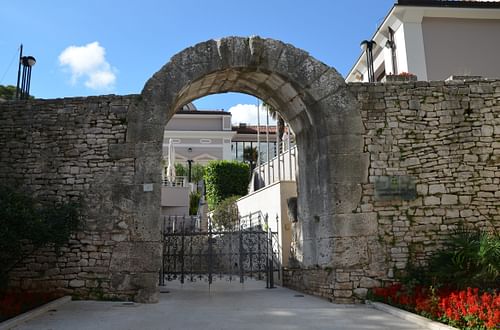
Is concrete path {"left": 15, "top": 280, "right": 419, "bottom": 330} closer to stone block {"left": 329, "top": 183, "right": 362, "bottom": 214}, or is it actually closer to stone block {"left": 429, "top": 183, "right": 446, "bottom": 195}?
stone block {"left": 329, "top": 183, "right": 362, "bottom": 214}

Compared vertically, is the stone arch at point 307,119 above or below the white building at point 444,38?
below

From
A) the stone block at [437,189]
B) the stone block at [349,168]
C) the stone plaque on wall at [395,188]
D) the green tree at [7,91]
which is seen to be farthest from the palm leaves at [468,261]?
the green tree at [7,91]

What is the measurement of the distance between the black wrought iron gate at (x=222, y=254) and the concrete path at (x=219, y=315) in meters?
1.96

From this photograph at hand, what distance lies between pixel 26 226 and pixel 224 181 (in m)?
18.2

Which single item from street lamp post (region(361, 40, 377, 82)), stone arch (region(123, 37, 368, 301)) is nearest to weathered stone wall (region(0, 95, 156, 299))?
stone arch (region(123, 37, 368, 301))

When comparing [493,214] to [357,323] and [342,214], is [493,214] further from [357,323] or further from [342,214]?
[357,323]

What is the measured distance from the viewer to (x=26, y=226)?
7.00 metres

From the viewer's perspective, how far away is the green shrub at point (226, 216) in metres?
17.1

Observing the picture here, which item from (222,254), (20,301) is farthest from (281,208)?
(20,301)

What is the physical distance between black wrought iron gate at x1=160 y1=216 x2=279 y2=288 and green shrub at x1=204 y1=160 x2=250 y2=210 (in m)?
8.94

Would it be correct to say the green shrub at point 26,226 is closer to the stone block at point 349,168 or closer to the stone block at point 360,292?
the stone block at point 349,168

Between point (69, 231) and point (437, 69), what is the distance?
15.1 metres

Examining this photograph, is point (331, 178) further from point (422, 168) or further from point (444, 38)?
point (444, 38)

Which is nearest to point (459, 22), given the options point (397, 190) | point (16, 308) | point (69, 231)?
point (397, 190)
